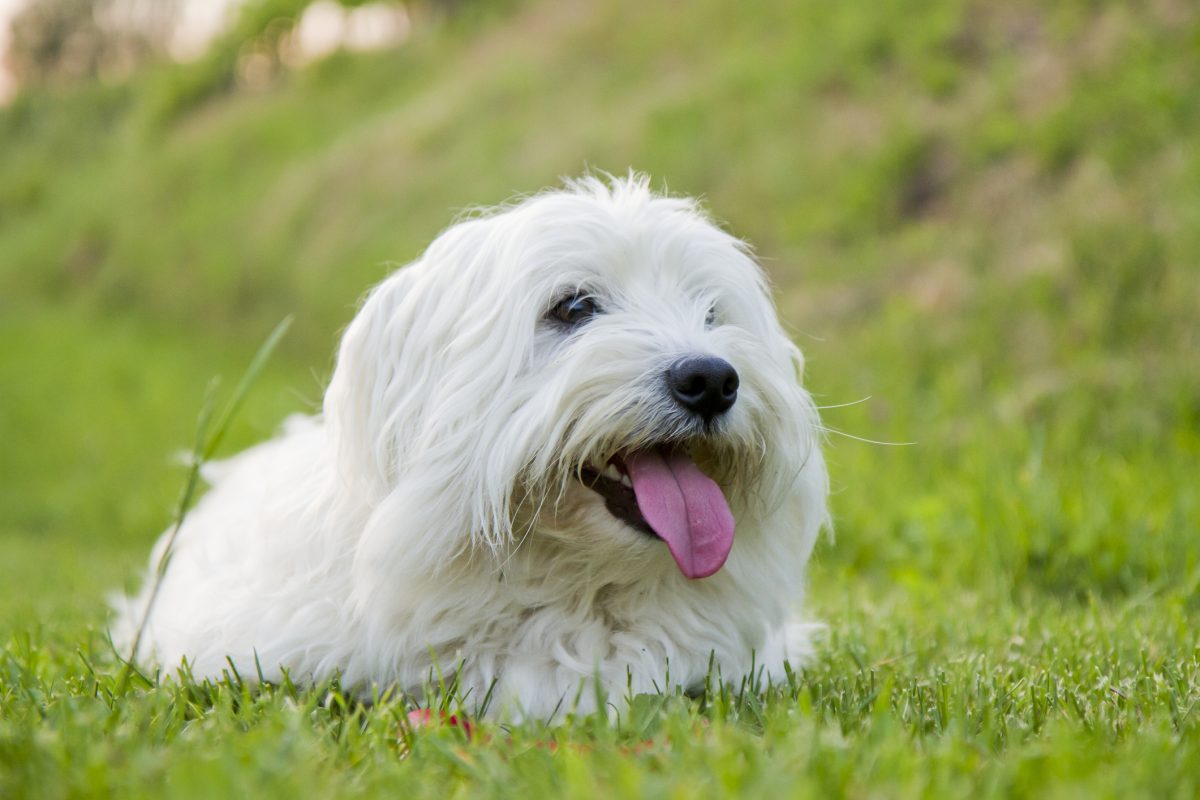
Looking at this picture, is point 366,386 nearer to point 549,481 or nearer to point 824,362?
point 549,481

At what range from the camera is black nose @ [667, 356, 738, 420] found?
2512 mm

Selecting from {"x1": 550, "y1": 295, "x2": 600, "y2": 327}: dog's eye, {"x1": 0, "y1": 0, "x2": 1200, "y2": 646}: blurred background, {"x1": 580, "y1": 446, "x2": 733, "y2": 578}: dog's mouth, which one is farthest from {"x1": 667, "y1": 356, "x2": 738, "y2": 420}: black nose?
{"x1": 0, "y1": 0, "x2": 1200, "y2": 646}: blurred background

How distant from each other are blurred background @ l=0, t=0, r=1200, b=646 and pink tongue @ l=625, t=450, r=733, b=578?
1.34 meters

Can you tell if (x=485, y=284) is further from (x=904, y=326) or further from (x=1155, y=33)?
(x=1155, y=33)

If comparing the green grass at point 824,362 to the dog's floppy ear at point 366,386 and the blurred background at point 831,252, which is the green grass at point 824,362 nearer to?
the blurred background at point 831,252

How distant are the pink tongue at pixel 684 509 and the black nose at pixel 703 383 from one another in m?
0.16

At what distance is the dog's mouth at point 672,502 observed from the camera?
2.52 meters

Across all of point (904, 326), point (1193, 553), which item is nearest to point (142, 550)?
point (904, 326)

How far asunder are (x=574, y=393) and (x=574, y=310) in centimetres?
34

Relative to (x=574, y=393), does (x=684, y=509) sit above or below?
below

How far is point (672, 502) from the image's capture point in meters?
2.55

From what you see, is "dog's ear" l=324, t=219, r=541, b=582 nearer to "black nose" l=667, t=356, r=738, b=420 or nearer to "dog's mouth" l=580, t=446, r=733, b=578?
"dog's mouth" l=580, t=446, r=733, b=578

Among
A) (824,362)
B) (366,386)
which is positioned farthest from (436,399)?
(824,362)

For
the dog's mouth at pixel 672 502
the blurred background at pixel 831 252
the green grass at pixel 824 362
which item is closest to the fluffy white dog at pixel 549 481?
the dog's mouth at pixel 672 502
